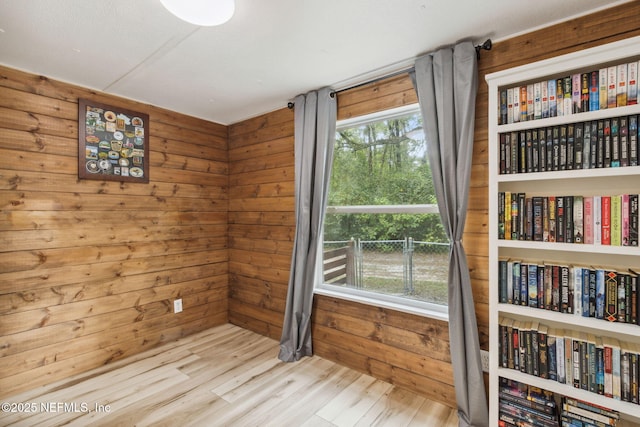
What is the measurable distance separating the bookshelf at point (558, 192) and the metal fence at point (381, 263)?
51 cm

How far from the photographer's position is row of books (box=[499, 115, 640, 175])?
4.43 ft

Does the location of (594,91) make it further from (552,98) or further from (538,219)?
(538,219)

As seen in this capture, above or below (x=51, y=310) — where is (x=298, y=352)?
below

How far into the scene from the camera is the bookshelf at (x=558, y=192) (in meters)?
1.34

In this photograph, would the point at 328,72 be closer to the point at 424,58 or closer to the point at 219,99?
the point at 424,58

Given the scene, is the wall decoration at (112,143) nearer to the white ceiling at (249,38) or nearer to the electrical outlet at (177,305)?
the white ceiling at (249,38)

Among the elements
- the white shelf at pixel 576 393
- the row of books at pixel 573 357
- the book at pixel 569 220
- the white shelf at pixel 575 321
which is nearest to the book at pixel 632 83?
the book at pixel 569 220

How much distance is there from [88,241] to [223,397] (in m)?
1.62

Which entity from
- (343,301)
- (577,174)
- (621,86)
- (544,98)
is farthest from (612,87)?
(343,301)

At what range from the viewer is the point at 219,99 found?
2.74 meters

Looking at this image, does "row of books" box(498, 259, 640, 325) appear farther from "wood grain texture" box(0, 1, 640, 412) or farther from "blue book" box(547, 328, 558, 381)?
"wood grain texture" box(0, 1, 640, 412)

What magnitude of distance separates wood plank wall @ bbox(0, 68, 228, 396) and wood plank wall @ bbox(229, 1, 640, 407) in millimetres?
321

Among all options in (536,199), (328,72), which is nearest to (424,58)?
(328,72)

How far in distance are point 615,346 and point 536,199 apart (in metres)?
0.73
